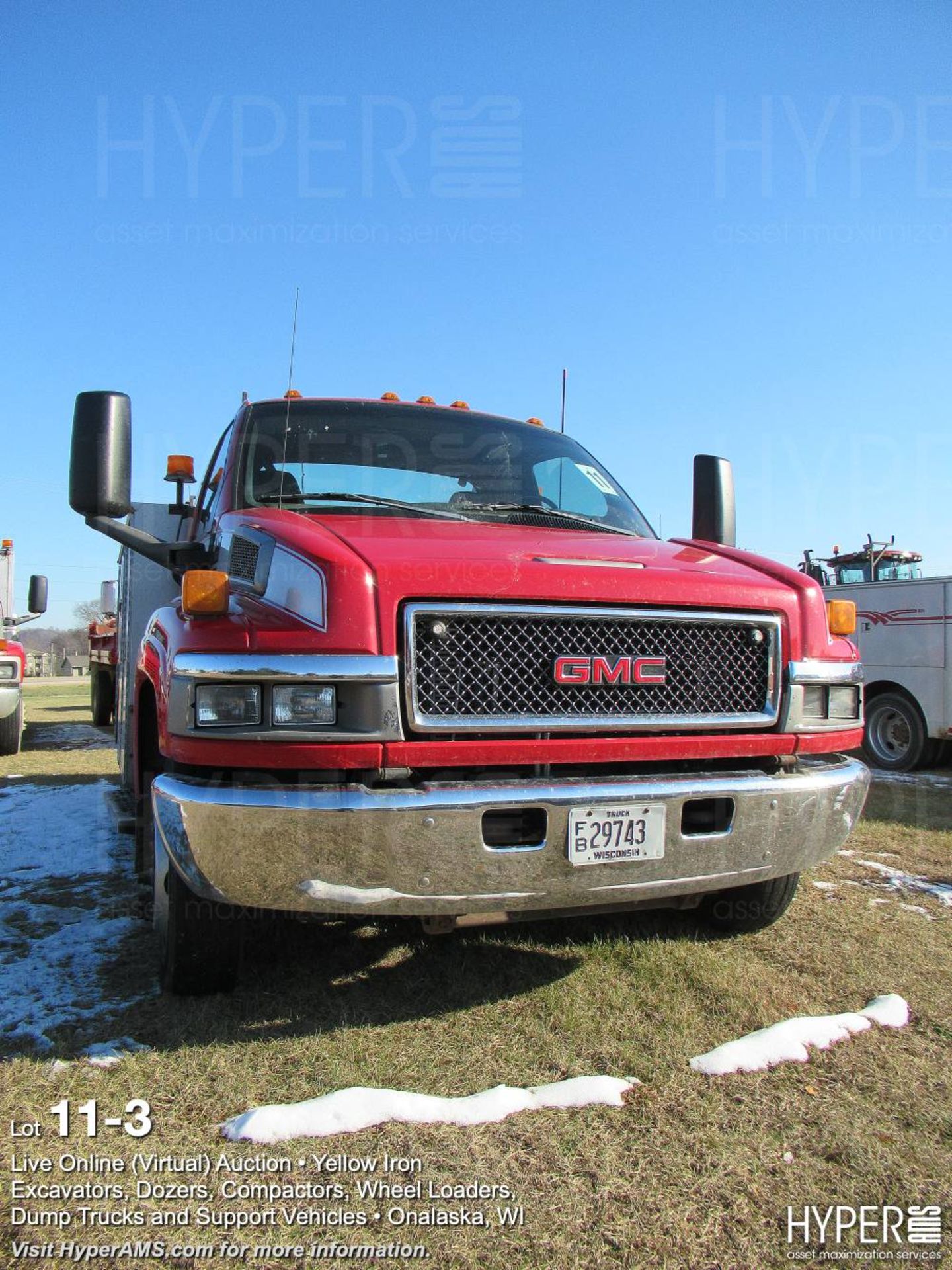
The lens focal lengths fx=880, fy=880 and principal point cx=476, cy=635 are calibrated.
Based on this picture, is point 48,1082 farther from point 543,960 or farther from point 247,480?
point 247,480

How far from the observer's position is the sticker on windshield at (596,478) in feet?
13.7

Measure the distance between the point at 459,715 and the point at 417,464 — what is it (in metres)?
1.68

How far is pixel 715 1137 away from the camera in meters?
2.19

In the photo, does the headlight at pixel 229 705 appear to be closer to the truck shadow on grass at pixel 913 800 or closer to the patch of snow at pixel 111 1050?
the patch of snow at pixel 111 1050

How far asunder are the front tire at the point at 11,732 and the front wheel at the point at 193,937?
7.69 metres

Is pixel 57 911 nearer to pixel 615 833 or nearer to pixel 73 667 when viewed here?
pixel 615 833

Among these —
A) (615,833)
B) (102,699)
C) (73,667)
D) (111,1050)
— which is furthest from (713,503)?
(73,667)

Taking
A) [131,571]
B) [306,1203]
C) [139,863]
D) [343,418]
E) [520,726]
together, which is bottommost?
[306,1203]

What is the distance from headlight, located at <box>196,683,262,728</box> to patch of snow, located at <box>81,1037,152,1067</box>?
3.28ft

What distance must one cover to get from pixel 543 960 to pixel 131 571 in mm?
3800

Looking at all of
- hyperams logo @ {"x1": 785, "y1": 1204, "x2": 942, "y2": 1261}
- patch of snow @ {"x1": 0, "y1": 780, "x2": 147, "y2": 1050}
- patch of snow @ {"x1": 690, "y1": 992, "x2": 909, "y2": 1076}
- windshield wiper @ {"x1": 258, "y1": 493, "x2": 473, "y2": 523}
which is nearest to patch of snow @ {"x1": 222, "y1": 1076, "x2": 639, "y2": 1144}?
patch of snow @ {"x1": 690, "y1": 992, "x2": 909, "y2": 1076}

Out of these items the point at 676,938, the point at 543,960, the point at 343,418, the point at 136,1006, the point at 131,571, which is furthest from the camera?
the point at 131,571

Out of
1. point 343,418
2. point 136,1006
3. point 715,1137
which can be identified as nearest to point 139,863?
point 136,1006

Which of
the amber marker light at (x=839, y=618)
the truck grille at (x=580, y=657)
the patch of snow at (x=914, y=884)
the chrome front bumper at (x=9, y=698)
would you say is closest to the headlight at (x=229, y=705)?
the truck grille at (x=580, y=657)
